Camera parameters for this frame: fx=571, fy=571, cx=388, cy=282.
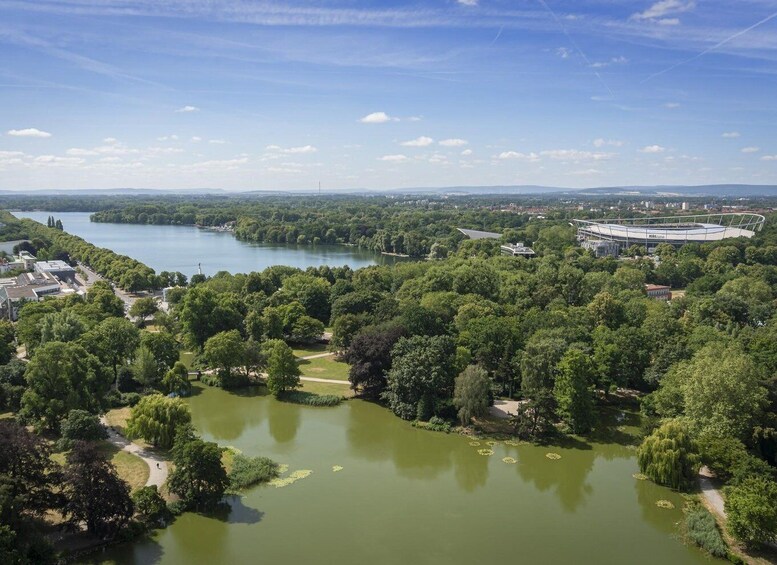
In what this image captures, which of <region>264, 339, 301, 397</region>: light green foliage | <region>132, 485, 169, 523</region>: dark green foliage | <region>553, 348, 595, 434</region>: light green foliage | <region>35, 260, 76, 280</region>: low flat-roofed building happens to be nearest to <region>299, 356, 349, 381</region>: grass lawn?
<region>264, 339, 301, 397</region>: light green foliage

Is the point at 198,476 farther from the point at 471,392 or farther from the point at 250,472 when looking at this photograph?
the point at 471,392

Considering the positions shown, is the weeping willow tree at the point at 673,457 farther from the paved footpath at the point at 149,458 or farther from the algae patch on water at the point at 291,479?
the paved footpath at the point at 149,458

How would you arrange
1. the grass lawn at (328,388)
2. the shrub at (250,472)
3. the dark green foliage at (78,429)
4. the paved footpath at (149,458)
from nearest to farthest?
the paved footpath at (149,458)
the shrub at (250,472)
the dark green foliage at (78,429)
the grass lawn at (328,388)

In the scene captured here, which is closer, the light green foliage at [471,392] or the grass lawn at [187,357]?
the light green foliage at [471,392]

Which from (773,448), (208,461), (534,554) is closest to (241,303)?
(208,461)

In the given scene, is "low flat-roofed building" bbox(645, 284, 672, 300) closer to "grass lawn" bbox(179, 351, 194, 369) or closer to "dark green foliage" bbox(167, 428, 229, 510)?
"grass lawn" bbox(179, 351, 194, 369)

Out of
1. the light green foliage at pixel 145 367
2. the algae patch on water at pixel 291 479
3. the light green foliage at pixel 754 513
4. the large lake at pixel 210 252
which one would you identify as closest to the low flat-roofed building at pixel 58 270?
the large lake at pixel 210 252
